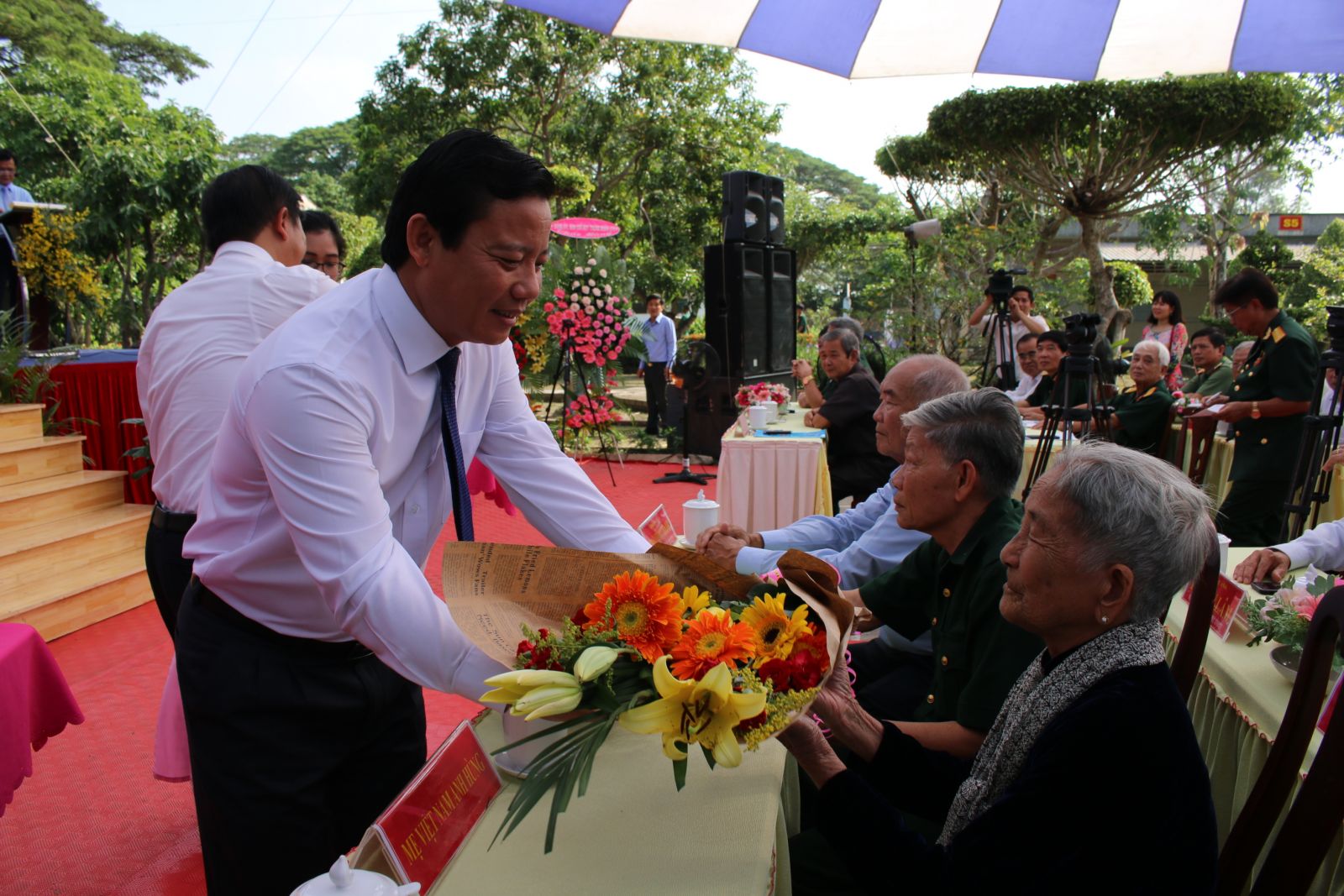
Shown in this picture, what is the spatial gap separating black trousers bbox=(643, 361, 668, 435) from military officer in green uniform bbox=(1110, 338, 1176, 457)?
5.71 meters

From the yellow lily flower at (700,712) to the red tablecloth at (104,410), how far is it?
16.6 ft

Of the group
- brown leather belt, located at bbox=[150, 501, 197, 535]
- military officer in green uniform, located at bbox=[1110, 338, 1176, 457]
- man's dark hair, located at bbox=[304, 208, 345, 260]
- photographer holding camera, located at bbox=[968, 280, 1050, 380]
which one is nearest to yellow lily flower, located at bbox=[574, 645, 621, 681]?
brown leather belt, located at bbox=[150, 501, 197, 535]

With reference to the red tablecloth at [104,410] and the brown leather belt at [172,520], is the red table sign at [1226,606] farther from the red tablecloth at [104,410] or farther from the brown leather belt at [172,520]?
the red tablecloth at [104,410]

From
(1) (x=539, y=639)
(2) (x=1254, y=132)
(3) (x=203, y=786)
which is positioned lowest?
(3) (x=203, y=786)

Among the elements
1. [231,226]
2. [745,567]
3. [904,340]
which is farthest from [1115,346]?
[231,226]

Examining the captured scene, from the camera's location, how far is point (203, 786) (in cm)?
133

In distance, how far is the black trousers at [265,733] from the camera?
1.30 meters

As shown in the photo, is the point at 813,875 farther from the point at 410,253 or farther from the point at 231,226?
the point at 231,226

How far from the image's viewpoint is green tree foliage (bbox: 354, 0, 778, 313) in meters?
15.0

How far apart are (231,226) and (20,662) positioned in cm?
110

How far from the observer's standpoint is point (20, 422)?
4.43 m

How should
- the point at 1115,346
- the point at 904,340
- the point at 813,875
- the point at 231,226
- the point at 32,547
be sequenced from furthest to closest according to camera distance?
the point at 904,340 < the point at 1115,346 < the point at 32,547 < the point at 231,226 < the point at 813,875

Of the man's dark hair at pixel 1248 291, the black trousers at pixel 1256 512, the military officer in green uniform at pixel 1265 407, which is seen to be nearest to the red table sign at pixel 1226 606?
the military officer in green uniform at pixel 1265 407

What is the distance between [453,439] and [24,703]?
1.44m
